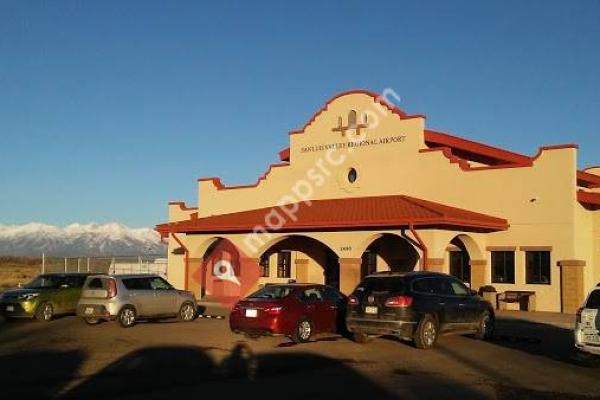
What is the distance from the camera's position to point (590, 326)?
498 inches

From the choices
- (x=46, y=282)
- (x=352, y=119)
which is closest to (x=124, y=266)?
(x=352, y=119)

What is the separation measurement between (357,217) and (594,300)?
484 inches

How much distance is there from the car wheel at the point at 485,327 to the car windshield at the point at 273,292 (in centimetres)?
459

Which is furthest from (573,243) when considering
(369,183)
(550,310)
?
(369,183)

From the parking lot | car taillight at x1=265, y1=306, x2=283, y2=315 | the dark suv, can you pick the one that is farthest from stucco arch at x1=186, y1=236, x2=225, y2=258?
the dark suv

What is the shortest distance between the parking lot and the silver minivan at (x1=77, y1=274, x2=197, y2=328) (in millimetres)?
720

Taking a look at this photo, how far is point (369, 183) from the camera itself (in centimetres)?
2866

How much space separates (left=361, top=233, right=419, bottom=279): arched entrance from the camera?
27533 mm

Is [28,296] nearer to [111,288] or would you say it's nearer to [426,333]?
[111,288]

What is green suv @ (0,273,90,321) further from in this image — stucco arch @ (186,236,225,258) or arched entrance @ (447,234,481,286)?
arched entrance @ (447,234,481,286)

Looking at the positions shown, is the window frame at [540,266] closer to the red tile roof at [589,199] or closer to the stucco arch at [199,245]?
the red tile roof at [589,199]

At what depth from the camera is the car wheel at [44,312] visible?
21.4m

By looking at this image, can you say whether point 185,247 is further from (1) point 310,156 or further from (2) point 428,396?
(2) point 428,396

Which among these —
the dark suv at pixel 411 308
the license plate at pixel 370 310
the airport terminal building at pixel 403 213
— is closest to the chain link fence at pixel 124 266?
the airport terminal building at pixel 403 213
